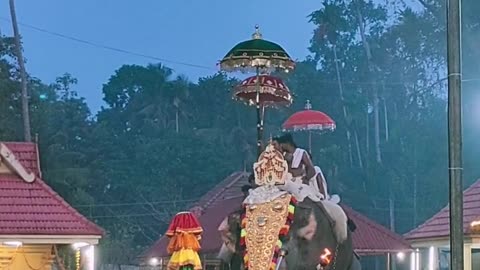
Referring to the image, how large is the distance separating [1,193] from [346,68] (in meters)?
31.7

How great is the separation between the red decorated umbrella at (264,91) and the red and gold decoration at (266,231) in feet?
6.60

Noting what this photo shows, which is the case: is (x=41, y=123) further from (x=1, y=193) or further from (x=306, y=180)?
(x=306, y=180)

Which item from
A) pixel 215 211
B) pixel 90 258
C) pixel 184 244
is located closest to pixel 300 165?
pixel 184 244

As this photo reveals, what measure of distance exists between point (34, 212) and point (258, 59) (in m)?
4.27

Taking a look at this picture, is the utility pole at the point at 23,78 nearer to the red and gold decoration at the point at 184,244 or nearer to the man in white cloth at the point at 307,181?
the red and gold decoration at the point at 184,244

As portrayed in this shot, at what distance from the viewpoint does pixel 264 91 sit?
36.9 ft

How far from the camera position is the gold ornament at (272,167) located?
9.80m

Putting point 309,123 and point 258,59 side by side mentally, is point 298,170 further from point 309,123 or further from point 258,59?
point 309,123

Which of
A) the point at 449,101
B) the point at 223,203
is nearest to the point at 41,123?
the point at 223,203

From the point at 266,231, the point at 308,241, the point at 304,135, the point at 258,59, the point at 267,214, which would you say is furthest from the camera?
the point at 304,135

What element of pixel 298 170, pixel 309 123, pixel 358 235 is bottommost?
pixel 358 235

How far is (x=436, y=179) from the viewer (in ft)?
115

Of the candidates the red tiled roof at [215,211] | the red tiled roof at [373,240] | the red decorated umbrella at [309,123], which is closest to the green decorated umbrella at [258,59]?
the red decorated umbrella at [309,123]

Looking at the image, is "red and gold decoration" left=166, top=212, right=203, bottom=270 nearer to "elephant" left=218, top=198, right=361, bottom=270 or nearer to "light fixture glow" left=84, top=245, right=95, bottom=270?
"elephant" left=218, top=198, right=361, bottom=270
